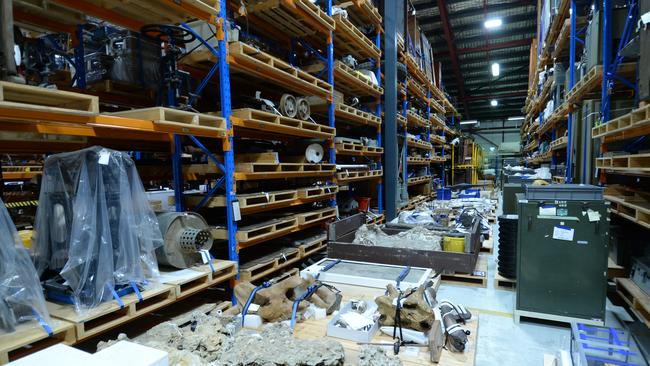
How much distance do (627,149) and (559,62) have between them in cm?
516

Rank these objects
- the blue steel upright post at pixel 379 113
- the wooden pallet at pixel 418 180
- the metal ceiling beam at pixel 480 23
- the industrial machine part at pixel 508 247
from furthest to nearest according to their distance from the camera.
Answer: the metal ceiling beam at pixel 480 23, the wooden pallet at pixel 418 180, the blue steel upright post at pixel 379 113, the industrial machine part at pixel 508 247

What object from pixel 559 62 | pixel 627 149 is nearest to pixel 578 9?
pixel 559 62

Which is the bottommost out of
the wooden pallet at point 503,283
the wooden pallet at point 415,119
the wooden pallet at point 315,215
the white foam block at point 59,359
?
the wooden pallet at point 503,283

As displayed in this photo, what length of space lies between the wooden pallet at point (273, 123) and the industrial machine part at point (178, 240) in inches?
46.8

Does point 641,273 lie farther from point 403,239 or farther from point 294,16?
point 294,16

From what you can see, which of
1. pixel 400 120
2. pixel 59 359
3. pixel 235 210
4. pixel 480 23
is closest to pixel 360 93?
pixel 400 120

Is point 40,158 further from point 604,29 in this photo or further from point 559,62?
point 559,62

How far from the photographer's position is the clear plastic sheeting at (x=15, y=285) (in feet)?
6.44

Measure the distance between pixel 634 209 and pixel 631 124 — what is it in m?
0.87

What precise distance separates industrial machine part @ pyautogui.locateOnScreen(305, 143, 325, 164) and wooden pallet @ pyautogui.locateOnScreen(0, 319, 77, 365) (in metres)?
3.44

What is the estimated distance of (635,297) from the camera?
3160 mm

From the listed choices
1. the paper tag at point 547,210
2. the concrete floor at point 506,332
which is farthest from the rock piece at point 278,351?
the paper tag at point 547,210

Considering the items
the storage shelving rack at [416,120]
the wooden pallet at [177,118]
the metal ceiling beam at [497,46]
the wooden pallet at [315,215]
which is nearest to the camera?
the wooden pallet at [177,118]

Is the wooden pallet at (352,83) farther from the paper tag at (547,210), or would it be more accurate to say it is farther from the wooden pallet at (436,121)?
the wooden pallet at (436,121)
